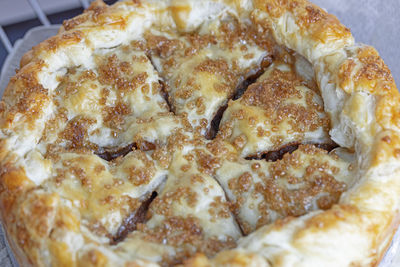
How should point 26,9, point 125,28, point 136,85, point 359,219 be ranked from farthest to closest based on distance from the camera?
point 26,9 → point 125,28 → point 136,85 → point 359,219

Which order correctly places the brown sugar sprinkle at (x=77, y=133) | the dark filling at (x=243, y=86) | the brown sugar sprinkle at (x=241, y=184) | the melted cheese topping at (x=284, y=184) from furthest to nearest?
1. the dark filling at (x=243, y=86)
2. the brown sugar sprinkle at (x=77, y=133)
3. the brown sugar sprinkle at (x=241, y=184)
4. the melted cheese topping at (x=284, y=184)

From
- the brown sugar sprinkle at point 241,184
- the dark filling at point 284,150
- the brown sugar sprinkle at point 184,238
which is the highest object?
the brown sugar sprinkle at point 184,238

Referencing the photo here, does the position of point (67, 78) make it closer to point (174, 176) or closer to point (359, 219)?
point (174, 176)

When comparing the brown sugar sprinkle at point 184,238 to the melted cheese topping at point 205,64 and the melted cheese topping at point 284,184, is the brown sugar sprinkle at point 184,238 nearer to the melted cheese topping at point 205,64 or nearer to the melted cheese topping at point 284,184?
the melted cheese topping at point 284,184

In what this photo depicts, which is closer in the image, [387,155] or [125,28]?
[387,155]

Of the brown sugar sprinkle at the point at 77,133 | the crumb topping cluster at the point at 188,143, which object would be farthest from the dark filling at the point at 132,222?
the brown sugar sprinkle at the point at 77,133

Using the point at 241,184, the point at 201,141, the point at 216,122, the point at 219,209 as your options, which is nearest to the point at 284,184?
the point at 241,184

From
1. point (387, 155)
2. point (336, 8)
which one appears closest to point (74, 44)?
point (387, 155)
